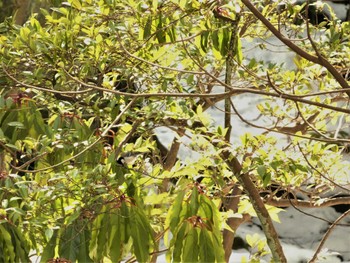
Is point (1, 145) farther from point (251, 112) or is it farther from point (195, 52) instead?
point (251, 112)

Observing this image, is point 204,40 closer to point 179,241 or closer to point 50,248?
point 179,241

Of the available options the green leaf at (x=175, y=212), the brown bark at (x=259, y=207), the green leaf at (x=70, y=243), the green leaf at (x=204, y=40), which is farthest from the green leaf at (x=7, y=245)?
the green leaf at (x=204, y=40)

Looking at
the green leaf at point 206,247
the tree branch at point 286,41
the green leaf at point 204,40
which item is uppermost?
the tree branch at point 286,41

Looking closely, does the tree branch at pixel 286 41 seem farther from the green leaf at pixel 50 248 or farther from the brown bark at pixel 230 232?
the brown bark at pixel 230 232

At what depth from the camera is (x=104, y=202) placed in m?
2.09

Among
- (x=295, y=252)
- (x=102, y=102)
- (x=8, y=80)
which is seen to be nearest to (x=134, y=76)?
(x=102, y=102)

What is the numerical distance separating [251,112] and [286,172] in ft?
13.2

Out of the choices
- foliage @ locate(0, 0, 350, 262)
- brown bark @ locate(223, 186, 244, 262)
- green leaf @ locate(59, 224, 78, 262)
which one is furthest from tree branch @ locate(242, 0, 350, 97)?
brown bark @ locate(223, 186, 244, 262)

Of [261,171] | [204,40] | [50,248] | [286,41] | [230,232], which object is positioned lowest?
[230,232]

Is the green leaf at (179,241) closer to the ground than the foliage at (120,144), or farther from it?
closer to the ground

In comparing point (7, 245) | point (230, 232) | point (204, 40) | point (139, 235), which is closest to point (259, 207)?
point (139, 235)

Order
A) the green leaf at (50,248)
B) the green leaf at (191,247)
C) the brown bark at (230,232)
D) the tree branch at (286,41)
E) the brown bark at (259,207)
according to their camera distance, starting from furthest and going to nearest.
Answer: the brown bark at (230,232), the brown bark at (259,207), the green leaf at (50,248), the green leaf at (191,247), the tree branch at (286,41)

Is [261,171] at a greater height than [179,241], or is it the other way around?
[261,171]

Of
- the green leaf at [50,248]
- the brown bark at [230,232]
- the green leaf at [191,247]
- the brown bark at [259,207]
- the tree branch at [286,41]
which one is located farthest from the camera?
the brown bark at [230,232]
